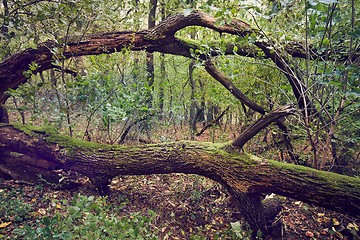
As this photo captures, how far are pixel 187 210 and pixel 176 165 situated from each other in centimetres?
77

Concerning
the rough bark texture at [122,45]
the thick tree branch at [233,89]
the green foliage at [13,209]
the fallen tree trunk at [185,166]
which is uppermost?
the rough bark texture at [122,45]

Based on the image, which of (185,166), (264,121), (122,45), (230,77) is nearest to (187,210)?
(185,166)

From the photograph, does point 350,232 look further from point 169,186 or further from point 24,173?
point 24,173

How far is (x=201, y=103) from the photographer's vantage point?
8.52 m

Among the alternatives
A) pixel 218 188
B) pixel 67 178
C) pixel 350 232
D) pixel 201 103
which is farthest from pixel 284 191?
pixel 201 103

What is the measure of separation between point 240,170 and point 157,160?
1.20 metres

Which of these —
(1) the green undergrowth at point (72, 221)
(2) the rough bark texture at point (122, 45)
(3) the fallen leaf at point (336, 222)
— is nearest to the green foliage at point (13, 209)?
(1) the green undergrowth at point (72, 221)

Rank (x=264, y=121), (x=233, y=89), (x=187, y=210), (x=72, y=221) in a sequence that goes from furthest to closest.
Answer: (x=233, y=89)
(x=187, y=210)
(x=264, y=121)
(x=72, y=221)

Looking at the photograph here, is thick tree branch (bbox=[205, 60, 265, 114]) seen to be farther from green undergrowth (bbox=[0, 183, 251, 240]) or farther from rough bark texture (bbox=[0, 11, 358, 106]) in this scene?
green undergrowth (bbox=[0, 183, 251, 240])

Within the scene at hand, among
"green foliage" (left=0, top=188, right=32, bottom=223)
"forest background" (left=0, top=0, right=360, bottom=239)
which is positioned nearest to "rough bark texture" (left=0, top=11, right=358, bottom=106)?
"forest background" (left=0, top=0, right=360, bottom=239)

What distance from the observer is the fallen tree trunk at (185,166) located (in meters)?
2.91

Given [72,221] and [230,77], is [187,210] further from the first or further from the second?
[230,77]

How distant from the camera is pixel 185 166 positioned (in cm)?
362

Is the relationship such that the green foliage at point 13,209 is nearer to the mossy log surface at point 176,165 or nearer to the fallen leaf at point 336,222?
the mossy log surface at point 176,165
